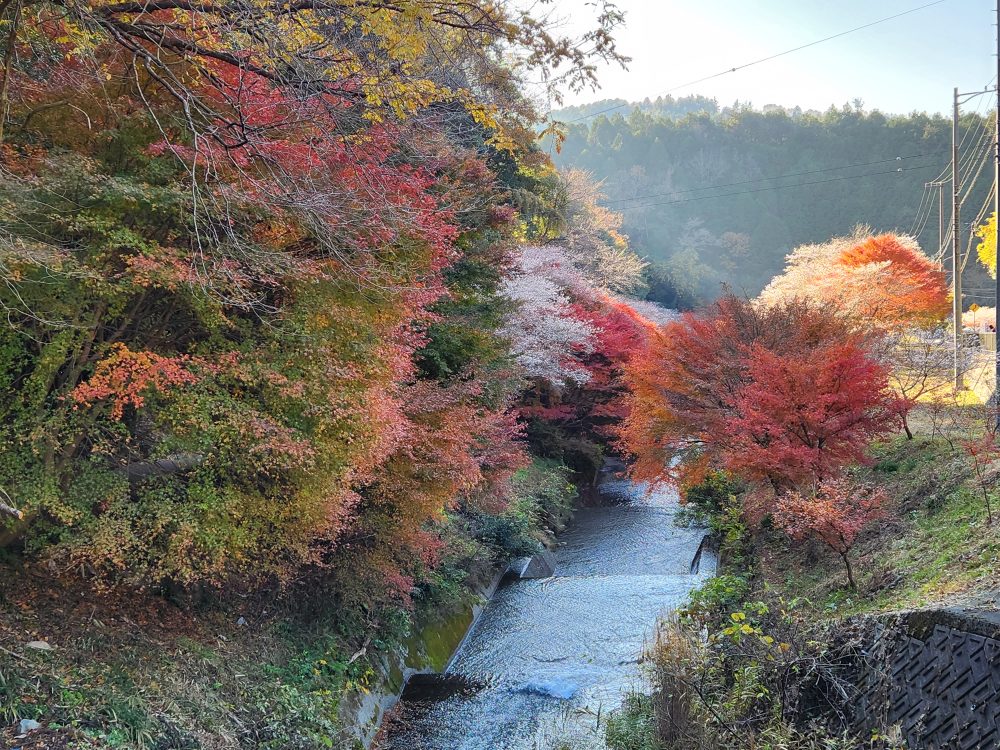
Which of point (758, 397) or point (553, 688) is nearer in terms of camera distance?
point (553, 688)

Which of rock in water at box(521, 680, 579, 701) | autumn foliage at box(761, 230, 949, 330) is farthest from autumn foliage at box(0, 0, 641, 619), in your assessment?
autumn foliage at box(761, 230, 949, 330)

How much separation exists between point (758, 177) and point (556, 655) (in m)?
73.3

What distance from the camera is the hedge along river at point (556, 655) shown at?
7.28 meters

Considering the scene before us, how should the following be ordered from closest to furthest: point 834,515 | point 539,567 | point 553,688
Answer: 1. point 834,515
2. point 553,688
3. point 539,567

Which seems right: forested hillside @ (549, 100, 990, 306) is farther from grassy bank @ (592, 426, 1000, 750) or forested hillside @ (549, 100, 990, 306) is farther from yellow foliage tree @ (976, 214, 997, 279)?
grassy bank @ (592, 426, 1000, 750)

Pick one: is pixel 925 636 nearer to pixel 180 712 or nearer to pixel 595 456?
pixel 180 712

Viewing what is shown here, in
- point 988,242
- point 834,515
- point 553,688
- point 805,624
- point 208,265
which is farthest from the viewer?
point 988,242

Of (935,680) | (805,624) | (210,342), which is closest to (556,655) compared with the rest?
(805,624)

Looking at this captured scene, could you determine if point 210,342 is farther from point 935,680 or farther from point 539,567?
point 539,567

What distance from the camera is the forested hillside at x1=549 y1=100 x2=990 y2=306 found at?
207 feet

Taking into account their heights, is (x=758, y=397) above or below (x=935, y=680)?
above

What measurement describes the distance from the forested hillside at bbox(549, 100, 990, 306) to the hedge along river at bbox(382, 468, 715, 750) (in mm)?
46881

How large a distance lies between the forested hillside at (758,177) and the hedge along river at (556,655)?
4688 centimetres

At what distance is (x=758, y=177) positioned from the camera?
2844 inches
